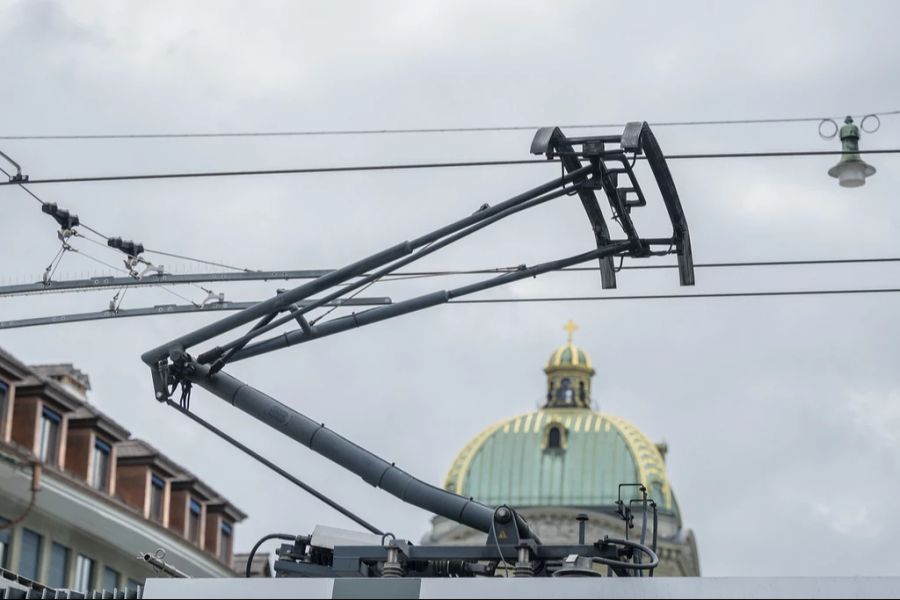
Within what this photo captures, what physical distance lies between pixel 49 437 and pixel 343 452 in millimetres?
33034

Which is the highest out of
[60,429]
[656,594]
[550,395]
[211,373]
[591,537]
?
[550,395]

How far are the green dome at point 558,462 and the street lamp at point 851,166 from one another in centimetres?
11888

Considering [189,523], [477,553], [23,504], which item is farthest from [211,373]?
[189,523]

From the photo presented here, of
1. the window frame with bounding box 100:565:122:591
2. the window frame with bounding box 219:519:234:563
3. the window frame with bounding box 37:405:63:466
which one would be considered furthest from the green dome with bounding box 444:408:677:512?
the window frame with bounding box 37:405:63:466

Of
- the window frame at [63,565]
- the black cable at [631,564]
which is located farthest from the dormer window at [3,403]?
the black cable at [631,564]

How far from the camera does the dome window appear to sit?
149m

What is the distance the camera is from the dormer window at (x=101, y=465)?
52719 millimetres

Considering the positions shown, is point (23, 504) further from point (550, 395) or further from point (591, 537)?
point (550, 395)

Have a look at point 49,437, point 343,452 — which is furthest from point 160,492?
point 343,452

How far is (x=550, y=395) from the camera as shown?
160000 millimetres

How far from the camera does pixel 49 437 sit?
50219 millimetres

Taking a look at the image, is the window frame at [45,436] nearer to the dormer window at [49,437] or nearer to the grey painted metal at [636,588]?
the dormer window at [49,437]

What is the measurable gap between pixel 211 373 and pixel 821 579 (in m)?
6.72

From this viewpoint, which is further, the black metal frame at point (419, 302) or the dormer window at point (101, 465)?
the dormer window at point (101, 465)
